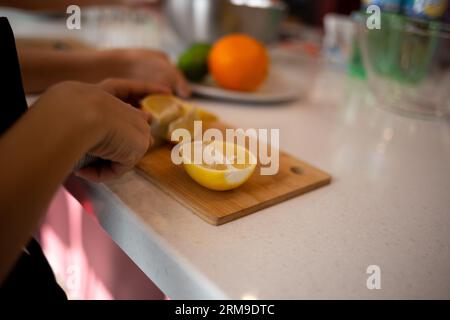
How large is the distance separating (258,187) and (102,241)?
34 centimetres

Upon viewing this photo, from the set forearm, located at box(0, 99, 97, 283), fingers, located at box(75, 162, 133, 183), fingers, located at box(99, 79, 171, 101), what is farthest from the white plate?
forearm, located at box(0, 99, 97, 283)

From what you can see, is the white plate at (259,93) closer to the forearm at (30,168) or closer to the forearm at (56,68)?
the forearm at (56,68)

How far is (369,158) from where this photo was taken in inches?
29.4

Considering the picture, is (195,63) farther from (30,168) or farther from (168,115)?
(30,168)

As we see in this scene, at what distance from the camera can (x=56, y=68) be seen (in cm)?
81

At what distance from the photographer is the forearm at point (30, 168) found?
35 centimetres

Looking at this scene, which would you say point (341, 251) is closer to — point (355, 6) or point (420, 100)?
point (420, 100)

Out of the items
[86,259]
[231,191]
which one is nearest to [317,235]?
[231,191]

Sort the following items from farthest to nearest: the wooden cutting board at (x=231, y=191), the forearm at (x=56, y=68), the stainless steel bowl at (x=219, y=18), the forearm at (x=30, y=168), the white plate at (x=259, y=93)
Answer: the stainless steel bowl at (x=219, y=18) < the white plate at (x=259, y=93) < the forearm at (x=56, y=68) < the wooden cutting board at (x=231, y=191) < the forearm at (x=30, y=168)

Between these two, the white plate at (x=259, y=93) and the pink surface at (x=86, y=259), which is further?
the white plate at (x=259, y=93)

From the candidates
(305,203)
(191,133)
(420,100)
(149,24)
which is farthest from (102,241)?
(149,24)

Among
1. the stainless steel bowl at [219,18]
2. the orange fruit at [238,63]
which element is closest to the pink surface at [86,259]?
the orange fruit at [238,63]

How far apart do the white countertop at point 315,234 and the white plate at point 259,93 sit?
19cm

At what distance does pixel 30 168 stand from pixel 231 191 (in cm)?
26
